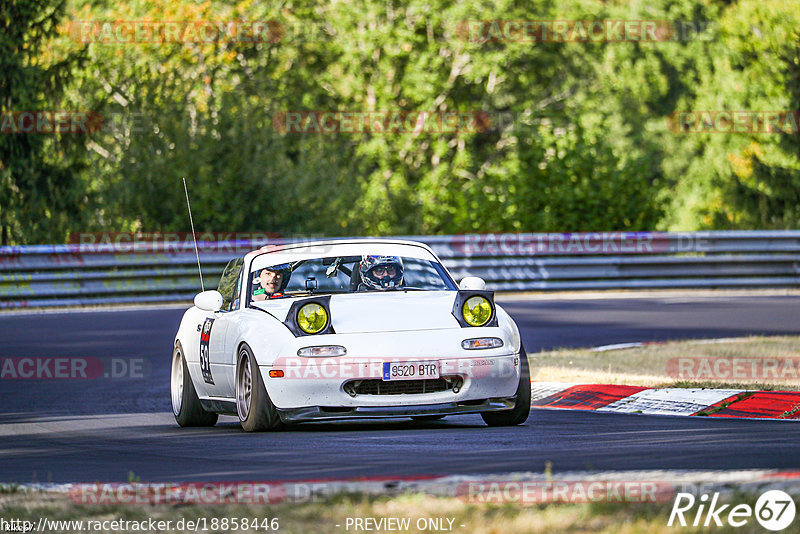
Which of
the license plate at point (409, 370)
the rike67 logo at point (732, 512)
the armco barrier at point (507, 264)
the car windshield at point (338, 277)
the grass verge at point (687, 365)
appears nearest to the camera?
the rike67 logo at point (732, 512)

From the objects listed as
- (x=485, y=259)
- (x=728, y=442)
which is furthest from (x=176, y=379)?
(x=485, y=259)

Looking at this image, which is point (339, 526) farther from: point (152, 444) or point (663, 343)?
point (663, 343)

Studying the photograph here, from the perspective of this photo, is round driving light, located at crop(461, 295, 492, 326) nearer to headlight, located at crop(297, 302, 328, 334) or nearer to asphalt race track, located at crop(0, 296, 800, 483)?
asphalt race track, located at crop(0, 296, 800, 483)

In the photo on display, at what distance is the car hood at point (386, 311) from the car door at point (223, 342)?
1.74ft

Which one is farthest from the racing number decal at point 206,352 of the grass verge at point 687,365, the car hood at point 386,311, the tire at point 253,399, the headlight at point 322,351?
the grass verge at point 687,365

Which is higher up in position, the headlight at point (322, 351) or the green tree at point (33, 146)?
the green tree at point (33, 146)

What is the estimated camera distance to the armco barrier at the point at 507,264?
2364 centimetres

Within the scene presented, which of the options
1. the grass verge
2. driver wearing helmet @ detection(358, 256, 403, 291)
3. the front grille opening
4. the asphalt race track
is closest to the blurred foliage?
the asphalt race track

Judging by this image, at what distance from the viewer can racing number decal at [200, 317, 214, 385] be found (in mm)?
10922

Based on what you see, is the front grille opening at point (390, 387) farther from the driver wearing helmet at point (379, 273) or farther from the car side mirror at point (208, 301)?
the car side mirror at point (208, 301)

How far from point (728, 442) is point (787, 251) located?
1961 cm

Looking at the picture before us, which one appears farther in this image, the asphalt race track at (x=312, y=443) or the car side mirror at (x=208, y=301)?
the car side mirror at (x=208, y=301)

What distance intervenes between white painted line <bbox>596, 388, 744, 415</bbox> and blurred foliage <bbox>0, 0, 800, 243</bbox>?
19289mm

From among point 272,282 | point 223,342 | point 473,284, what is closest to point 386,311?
point 473,284
